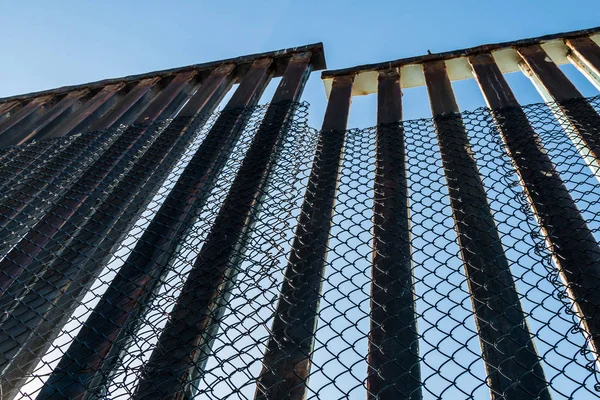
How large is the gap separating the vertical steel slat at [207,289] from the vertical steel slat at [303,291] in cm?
26

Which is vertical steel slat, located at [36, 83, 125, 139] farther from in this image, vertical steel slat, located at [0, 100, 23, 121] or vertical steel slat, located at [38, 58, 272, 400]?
vertical steel slat, located at [38, 58, 272, 400]

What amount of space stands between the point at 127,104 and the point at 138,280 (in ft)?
8.24

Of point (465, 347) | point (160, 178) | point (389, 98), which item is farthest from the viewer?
point (389, 98)

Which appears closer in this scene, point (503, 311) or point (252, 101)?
point (503, 311)

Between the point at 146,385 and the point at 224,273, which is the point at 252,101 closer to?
the point at 224,273

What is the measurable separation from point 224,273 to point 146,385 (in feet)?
1.98

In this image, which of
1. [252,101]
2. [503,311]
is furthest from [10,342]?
[252,101]

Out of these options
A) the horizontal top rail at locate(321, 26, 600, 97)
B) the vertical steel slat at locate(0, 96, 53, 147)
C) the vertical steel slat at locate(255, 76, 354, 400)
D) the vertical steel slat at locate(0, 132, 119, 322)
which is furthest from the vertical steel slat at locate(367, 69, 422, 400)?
the vertical steel slat at locate(0, 96, 53, 147)

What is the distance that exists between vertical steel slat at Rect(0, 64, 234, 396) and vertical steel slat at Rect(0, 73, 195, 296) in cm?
10

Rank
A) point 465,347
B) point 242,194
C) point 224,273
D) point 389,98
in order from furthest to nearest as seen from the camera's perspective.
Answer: point 389,98
point 242,194
point 224,273
point 465,347

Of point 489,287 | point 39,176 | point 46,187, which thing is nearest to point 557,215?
point 489,287

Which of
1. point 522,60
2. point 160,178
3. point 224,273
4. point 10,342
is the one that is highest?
point 522,60

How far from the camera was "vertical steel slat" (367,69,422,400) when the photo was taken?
1886mm

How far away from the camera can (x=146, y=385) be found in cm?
196
